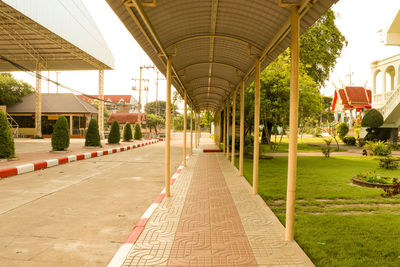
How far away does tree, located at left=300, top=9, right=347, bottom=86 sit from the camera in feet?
74.5

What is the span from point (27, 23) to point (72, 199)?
20775 mm

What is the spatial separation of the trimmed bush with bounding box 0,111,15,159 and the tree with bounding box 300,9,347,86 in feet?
63.1

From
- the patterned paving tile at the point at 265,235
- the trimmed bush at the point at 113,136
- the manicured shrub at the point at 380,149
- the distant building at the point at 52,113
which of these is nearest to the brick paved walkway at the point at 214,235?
the patterned paving tile at the point at 265,235

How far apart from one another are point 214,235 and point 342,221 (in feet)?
7.70

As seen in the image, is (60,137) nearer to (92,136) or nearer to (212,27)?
(92,136)

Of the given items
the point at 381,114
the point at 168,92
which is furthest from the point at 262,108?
the point at 381,114

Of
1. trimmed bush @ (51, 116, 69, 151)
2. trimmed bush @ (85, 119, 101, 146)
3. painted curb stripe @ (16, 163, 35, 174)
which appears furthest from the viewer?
trimmed bush @ (85, 119, 101, 146)

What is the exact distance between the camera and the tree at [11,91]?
1446 inches

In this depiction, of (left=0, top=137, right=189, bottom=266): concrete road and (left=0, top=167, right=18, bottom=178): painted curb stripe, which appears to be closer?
(left=0, top=137, right=189, bottom=266): concrete road

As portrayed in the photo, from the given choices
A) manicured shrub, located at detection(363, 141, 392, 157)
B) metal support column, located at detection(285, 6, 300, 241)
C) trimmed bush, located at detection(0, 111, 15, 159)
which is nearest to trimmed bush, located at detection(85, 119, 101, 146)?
trimmed bush, located at detection(0, 111, 15, 159)

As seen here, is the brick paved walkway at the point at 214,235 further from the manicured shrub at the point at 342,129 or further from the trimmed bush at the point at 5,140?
the manicured shrub at the point at 342,129

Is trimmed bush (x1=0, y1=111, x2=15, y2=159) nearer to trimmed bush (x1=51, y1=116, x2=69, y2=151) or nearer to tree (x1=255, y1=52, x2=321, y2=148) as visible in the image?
trimmed bush (x1=51, y1=116, x2=69, y2=151)

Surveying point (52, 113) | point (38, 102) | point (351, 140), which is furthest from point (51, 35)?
point (351, 140)

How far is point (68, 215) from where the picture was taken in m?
5.11
